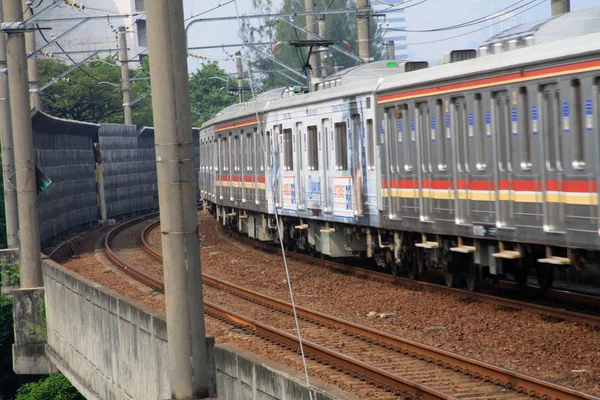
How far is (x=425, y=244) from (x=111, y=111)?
56900mm

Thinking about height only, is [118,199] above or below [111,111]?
below

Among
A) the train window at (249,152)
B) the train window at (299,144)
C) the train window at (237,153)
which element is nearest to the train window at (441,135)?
the train window at (299,144)

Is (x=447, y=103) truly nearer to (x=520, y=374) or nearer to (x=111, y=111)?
(x=520, y=374)

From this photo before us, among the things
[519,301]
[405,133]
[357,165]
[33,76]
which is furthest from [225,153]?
[519,301]

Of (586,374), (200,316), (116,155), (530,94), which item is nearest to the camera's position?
(200,316)

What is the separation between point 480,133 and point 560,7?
3145 mm

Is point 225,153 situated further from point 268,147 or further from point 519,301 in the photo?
point 519,301

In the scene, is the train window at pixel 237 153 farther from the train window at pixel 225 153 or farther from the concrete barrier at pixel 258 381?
the concrete barrier at pixel 258 381

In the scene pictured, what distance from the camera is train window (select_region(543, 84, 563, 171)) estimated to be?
481 inches

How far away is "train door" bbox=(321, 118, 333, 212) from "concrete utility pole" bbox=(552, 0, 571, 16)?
211 inches

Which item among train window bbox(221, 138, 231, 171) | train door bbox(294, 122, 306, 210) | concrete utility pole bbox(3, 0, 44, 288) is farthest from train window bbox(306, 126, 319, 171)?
train window bbox(221, 138, 231, 171)

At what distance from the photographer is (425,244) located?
16.2 m

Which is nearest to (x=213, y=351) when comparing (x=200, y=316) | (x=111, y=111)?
(x=200, y=316)

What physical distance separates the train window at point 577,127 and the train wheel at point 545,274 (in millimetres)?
2881
